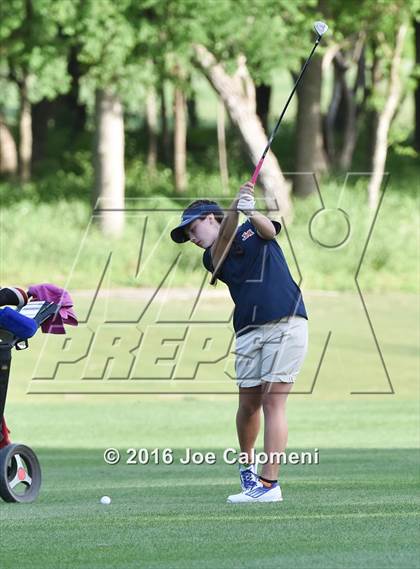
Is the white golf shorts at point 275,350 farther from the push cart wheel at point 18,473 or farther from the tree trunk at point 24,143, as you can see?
the tree trunk at point 24,143

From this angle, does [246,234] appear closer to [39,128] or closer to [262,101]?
[39,128]

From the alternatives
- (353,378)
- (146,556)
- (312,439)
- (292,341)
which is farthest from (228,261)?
(353,378)

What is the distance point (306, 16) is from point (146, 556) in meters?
32.2

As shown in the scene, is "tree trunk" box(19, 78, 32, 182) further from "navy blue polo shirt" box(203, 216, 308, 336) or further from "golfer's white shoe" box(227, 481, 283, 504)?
"golfer's white shoe" box(227, 481, 283, 504)

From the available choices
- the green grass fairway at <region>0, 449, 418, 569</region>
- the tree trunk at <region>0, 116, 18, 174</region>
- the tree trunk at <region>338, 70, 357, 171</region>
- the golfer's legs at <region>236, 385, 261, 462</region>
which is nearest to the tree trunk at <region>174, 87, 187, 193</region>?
the tree trunk at <region>338, 70, 357, 171</region>

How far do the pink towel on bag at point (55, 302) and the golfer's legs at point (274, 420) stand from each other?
1.40 meters

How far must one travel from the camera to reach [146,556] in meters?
6.64

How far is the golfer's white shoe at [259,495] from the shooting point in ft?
28.6

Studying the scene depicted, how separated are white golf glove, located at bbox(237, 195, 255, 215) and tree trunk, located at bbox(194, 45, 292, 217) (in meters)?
27.4

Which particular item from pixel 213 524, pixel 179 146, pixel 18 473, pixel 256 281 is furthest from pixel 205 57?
pixel 213 524

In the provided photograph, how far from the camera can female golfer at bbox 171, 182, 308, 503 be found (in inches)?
343

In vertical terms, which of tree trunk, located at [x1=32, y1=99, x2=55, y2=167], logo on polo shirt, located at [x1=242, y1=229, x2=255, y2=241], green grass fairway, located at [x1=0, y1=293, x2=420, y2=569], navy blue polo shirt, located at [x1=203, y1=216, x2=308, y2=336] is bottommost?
tree trunk, located at [x1=32, y1=99, x2=55, y2=167]

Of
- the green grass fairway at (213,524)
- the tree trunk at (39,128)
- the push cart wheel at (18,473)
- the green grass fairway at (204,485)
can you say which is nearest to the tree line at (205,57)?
the tree trunk at (39,128)

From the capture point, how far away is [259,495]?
873 centimetres
